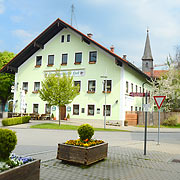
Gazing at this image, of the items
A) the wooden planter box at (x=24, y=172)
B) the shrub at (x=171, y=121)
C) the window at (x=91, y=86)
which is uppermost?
the window at (x=91, y=86)

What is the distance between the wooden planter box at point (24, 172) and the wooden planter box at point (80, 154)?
225cm

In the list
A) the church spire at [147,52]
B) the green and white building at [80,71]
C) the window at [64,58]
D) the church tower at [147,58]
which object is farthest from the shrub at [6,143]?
the church spire at [147,52]

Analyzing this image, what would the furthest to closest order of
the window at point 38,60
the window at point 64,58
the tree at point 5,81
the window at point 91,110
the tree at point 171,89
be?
the tree at point 5,81
the tree at point 171,89
the window at point 38,60
the window at point 64,58
the window at point 91,110

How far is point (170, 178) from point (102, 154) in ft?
7.49

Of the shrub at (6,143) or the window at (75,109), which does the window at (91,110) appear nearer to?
the window at (75,109)

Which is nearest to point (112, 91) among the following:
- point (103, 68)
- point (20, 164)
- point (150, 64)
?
point (103, 68)

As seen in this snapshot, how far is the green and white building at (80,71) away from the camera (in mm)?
29266

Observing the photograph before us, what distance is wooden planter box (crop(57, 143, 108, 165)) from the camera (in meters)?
6.88

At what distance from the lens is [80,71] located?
3139cm

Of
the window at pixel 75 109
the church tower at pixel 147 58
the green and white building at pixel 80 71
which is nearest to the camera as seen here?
the green and white building at pixel 80 71

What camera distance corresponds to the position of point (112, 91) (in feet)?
96.4

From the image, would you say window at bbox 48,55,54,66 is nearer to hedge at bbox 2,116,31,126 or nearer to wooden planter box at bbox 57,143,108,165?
hedge at bbox 2,116,31,126

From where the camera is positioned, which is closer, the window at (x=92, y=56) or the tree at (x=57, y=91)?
the tree at (x=57, y=91)

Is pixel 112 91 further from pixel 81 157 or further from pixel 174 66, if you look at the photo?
pixel 81 157
